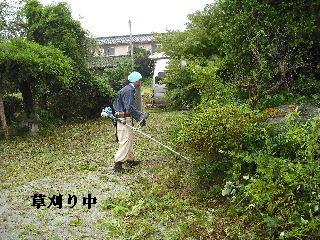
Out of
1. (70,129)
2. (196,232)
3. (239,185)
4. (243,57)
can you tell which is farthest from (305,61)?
(70,129)

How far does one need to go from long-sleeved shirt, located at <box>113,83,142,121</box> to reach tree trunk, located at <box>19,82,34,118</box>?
671 centimetres

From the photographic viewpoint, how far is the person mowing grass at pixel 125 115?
8156 millimetres

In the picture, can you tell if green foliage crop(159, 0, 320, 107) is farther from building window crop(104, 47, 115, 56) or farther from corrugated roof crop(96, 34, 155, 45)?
building window crop(104, 47, 115, 56)

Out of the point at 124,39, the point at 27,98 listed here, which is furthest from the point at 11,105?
the point at 124,39

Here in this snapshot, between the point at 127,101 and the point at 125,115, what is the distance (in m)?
0.29

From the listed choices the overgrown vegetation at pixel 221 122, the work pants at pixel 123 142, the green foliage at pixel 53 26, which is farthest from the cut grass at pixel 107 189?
the green foliage at pixel 53 26

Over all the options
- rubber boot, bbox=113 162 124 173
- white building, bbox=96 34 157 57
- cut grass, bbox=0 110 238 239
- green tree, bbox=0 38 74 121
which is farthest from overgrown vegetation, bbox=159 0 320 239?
white building, bbox=96 34 157 57

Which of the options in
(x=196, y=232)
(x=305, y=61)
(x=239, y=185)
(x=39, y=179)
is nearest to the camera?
(x=196, y=232)

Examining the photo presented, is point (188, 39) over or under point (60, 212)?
over

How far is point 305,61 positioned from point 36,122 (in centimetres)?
895

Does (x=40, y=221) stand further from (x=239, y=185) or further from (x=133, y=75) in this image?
(x=133, y=75)

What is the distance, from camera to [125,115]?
26.8ft

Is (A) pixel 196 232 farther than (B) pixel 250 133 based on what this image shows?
No

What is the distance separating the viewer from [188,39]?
34.9ft
